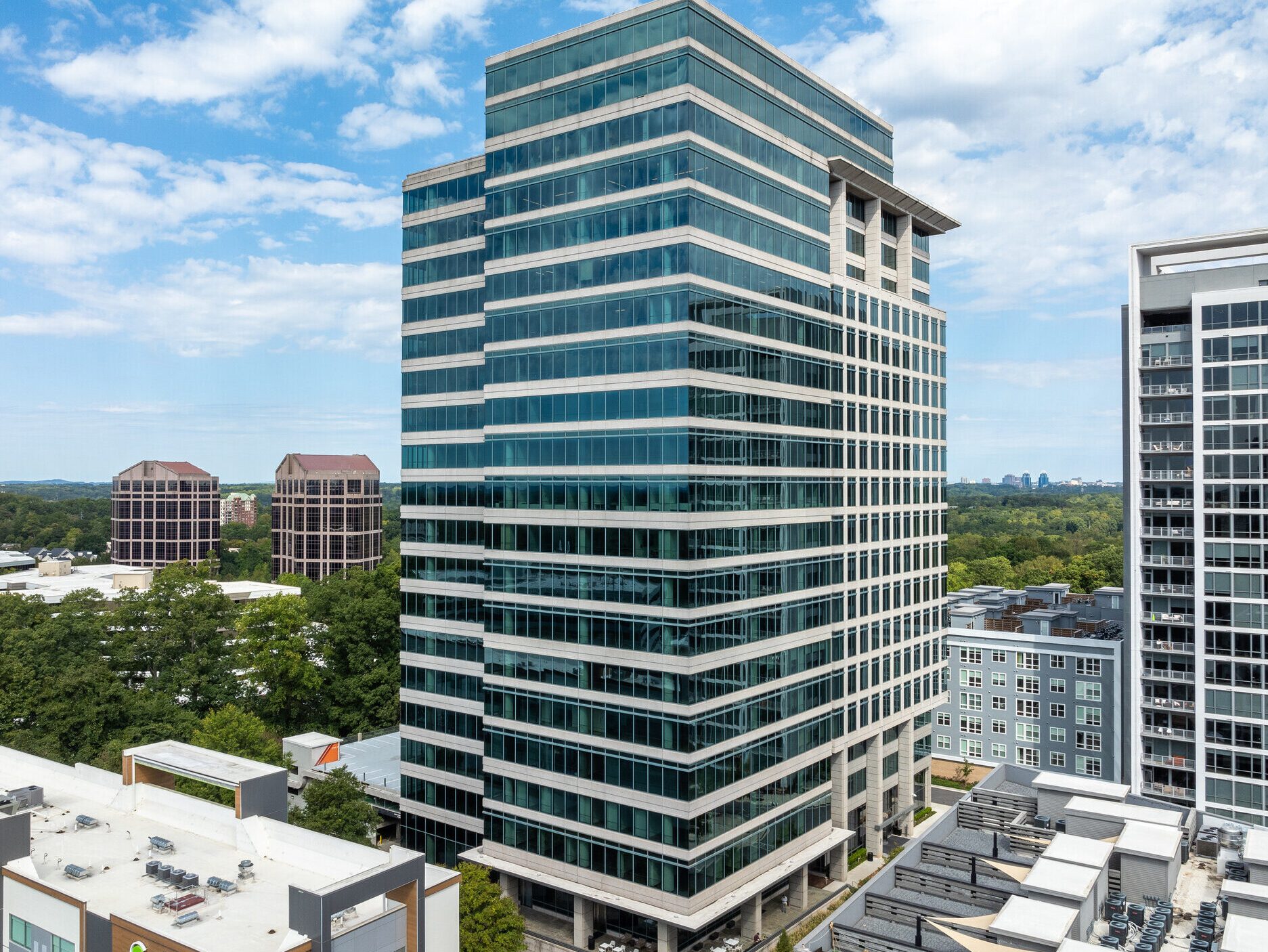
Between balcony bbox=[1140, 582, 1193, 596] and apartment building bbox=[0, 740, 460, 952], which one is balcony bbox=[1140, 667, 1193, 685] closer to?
balcony bbox=[1140, 582, 1193, 596]

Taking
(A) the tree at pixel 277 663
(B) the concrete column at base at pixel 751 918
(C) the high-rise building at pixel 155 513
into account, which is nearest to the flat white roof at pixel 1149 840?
(B) the concrete column at base at pixel 751 918

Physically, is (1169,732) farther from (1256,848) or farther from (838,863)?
(1256,848)


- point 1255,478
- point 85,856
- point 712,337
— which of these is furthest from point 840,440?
point 85,856

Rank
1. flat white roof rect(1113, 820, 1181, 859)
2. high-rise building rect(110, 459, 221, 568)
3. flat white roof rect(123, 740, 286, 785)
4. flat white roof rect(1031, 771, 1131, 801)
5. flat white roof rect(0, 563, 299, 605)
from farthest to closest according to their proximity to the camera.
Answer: high-rise building rect(110, 459, 221, 568) → flat white roof rect(0, 563, 299, 605) → flat white roof rect(1031, 771, 1131, 801) → flat white roof rect(123, 740, 286, 785) → flat white roof rect(1113, 820, 1181, 859)

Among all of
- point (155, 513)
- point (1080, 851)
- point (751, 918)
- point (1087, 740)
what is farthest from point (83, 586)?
point (1080, 851)

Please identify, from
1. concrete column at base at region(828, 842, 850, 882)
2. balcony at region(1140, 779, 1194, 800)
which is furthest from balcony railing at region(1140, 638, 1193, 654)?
concrete column at base at region(828, 842, 850, 882)

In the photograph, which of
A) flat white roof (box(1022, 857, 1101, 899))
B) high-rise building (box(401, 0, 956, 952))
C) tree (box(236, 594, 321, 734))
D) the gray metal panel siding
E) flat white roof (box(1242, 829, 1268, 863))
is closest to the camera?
flat white roof (box(1022, 857, 1101, 899))

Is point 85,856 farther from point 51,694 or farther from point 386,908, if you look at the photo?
point 51,694
